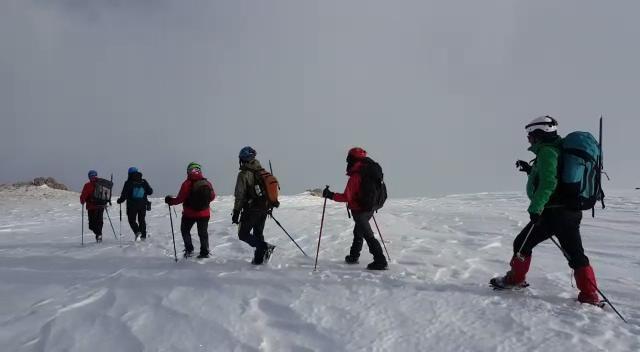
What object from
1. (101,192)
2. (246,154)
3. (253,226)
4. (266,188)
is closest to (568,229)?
(266,188)

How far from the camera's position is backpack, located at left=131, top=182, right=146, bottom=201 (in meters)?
11.1

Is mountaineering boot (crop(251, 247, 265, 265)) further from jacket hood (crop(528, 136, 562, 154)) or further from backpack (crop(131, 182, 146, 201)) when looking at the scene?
backpack (crop(131, 182, 146, 201))

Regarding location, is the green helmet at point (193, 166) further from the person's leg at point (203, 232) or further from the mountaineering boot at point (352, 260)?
the mountaineering boot at point (352, 260)

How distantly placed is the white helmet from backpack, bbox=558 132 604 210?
7.8 inches

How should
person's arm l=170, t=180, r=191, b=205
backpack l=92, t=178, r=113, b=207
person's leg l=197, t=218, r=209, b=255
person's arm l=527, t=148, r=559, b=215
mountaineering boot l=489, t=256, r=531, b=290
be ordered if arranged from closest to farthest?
person's arm l=527, t=148, r=559, b=215
mountaineering boot l=489, t=256, r=531, b=290
person's arm l=170, t=180, r=191, b=205
person's leg l=197, t=218, r=209, b=255
backpack l=92, t=178, r=113, b=207

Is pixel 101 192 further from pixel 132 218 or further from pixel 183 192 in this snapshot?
pixel 183 192

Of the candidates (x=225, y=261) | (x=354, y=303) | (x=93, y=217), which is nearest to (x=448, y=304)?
(x=354, y=303)

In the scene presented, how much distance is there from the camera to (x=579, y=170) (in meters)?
4.88

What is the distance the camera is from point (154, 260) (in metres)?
8.48

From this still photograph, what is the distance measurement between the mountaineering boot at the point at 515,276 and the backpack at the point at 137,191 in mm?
9008

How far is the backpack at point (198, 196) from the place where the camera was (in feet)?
26.5

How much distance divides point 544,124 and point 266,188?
4.37m

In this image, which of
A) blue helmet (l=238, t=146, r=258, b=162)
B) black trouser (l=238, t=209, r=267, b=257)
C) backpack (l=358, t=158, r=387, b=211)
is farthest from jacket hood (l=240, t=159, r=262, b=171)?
backpack (l=358, t=158, r=387, b=211)

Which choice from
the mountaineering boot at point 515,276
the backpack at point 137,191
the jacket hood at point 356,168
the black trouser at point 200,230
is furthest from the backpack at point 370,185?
the backpack at point 137,191
